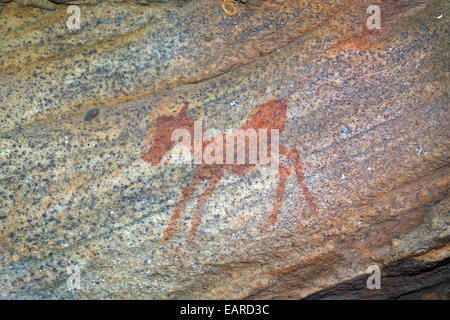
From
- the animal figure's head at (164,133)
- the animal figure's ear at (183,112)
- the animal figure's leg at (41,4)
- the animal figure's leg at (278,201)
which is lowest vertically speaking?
the animal figure's leg at (278,201)

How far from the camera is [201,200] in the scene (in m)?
1.55

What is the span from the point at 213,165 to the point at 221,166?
0.03 metres

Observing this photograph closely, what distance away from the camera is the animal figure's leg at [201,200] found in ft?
5.07

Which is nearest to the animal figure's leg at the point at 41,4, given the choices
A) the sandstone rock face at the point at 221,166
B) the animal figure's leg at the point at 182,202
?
the sandstone rock face at the point at 221,166

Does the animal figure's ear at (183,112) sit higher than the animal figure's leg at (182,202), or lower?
higher

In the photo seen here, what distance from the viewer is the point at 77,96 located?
1.60 meters

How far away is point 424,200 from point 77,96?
1268mm

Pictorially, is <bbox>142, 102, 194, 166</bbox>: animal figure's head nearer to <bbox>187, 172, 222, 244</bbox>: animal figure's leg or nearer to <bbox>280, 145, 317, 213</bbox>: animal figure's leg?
<bbox>187, 172, 222, 244</bbox>: animal figure's leg

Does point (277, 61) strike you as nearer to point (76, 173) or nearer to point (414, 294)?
point (76, 173)

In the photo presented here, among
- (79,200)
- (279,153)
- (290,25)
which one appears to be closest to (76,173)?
(79,200)

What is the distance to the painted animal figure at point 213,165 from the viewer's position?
60.7 inches

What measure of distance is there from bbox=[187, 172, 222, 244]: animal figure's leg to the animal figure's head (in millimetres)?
191

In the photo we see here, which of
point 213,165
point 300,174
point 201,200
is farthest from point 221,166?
point 300,174

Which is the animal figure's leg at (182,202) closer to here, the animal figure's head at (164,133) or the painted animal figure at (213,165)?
the painted animal figure at (213,165)
